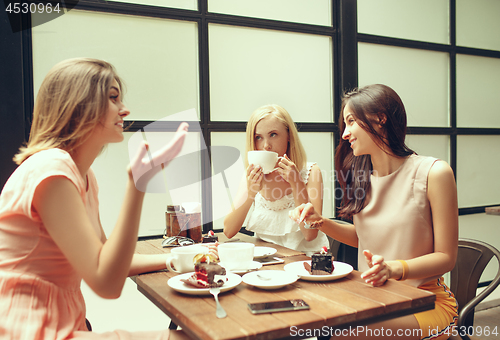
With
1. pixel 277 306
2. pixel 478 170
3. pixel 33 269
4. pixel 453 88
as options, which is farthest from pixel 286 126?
pixel 478 170

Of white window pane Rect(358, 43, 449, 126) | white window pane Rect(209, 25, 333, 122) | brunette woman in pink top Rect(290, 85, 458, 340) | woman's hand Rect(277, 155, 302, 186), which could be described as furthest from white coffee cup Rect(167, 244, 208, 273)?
white window pane Rect(358, 43, 449, 126)

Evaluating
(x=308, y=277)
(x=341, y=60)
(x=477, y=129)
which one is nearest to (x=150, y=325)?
(x=308, y=277)

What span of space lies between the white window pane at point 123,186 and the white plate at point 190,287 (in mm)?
1188

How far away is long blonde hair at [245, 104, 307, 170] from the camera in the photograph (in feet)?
6.80

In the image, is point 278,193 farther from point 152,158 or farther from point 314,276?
point 152,158

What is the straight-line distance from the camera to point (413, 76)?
3150 mm

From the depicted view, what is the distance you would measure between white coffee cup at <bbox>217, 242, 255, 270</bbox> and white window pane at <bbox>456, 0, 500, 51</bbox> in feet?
10.3

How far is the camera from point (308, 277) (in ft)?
3.73

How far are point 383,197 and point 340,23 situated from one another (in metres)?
1.72

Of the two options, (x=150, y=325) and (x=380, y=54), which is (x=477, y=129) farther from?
(x=150, y=325)

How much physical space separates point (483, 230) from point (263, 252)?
2.81 m

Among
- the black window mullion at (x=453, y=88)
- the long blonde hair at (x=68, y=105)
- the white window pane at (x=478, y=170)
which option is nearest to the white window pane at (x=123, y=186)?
the long blonde hair at (x=68, y=105)

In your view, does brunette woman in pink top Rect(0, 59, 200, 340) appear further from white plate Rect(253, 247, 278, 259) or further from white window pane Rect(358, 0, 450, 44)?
white window pane Rect(358, 0, 450, 44)

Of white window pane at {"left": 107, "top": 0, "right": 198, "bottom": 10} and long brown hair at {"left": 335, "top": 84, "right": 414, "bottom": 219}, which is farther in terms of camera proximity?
white window pane at {"left": 107, "top": 0, "right": 198, "bottom": 10}
